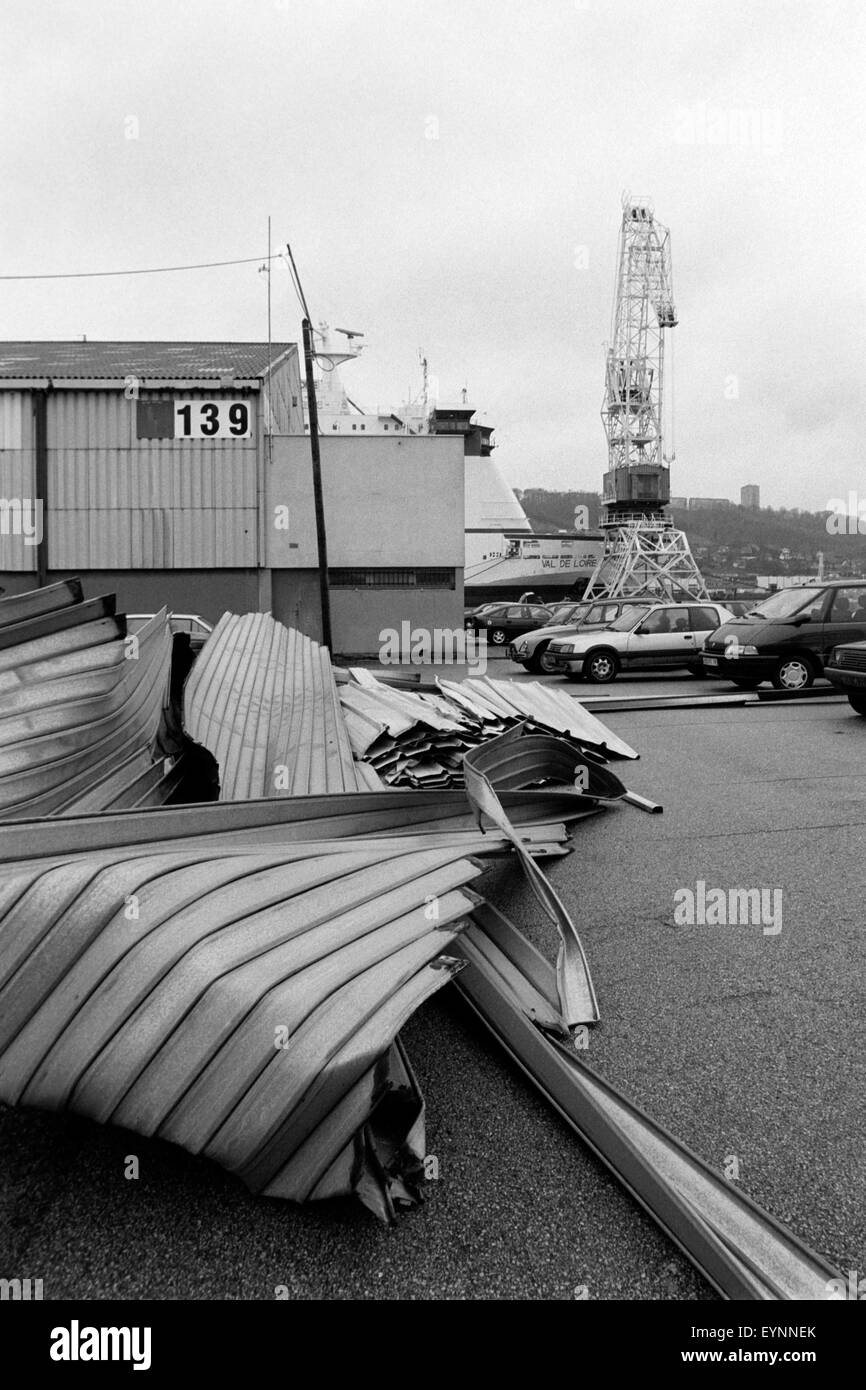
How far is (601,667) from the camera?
730 inches

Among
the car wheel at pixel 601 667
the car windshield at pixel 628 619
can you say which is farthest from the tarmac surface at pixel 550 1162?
the car windshield at pixel 628 619

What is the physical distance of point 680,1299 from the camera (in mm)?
2213

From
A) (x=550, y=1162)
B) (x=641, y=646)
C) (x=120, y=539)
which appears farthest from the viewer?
(x=120, y=539)

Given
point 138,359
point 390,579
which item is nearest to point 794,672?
point 390,579

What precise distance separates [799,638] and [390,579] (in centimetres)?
1191

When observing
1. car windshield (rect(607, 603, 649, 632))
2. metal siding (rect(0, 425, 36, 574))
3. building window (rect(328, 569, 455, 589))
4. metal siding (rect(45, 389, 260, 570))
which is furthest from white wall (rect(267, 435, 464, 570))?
metal siding (rect(0, 425, 36, 574))

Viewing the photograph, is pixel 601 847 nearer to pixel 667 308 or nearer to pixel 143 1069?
pixel 143 1069

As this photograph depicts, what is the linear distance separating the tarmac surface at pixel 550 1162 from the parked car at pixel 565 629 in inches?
604

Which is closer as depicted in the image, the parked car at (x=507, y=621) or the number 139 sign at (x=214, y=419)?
the number 139 sign at (x=214, y=419)

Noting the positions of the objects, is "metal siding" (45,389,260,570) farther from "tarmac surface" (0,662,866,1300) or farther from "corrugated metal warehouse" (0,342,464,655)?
"tarmac surface" (0,662,866,1300)

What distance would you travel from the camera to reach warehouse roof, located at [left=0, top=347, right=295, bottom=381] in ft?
82.5

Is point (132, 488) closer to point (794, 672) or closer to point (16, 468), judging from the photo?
point (16, 468)

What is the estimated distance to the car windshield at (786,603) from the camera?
15484 mm

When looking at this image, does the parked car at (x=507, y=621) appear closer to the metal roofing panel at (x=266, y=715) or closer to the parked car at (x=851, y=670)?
the parked car at (x=851, y=670)
